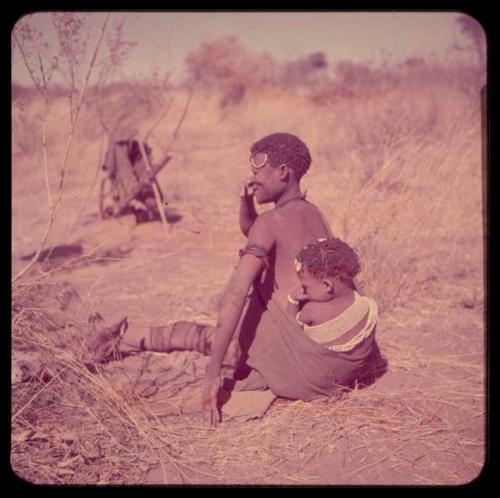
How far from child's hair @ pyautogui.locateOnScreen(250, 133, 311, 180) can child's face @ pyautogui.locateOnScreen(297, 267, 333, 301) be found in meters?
0.58

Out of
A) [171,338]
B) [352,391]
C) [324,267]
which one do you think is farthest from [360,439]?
[171,338]

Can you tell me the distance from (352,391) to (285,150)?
4.28 feet

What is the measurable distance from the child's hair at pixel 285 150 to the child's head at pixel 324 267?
18.1 inches

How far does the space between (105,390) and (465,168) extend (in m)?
3.81

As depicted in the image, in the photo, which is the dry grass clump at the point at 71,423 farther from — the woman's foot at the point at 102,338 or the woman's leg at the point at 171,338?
the woman's leg at the point at 171,338

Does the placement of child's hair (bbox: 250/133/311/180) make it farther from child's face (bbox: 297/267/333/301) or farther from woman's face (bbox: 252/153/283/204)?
child's face (bbox: 297/267/333/301)

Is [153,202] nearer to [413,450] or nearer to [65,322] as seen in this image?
[65,322]

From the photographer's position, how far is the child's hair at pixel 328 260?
271 cm

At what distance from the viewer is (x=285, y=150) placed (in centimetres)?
294

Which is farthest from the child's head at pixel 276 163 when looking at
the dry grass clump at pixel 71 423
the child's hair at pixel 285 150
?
the dry grass clump at pixel 71 423

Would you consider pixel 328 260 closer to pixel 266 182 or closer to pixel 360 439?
Result: pixel 266 182

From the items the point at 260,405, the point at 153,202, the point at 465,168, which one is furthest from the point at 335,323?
the point at 153,202

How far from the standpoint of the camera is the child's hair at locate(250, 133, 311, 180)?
294cm

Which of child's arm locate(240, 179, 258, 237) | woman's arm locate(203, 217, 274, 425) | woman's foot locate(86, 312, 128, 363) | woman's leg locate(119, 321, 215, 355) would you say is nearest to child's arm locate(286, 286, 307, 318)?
woman's arm locate(203, 217, 274, 425)
